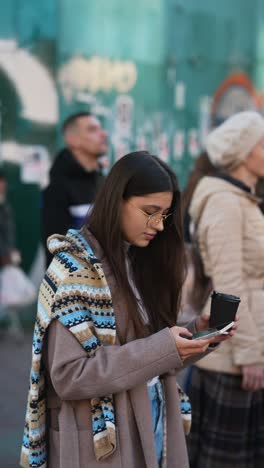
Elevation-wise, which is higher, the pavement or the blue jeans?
the blue jeans

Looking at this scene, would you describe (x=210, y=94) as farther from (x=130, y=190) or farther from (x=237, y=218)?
(x=130, y=190)

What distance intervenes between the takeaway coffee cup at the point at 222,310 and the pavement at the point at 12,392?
2.64 m

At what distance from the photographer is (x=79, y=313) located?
238 cm

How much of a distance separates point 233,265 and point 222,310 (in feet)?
3.42

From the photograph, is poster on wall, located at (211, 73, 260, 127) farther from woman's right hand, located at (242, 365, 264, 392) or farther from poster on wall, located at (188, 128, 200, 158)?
woman's right hand, located at (242, 365, 264, 392)

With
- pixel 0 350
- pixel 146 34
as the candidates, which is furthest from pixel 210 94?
pixel 0 350

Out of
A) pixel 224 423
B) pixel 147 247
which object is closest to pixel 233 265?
pixel 224 423

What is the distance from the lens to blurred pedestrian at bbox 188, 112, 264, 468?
11.9ft

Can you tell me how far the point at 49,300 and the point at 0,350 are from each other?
5577mm

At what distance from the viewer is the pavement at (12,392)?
5110mm

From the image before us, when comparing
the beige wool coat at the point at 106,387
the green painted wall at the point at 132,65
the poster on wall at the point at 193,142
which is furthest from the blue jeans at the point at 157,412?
the poster on wall at the point at 193,142

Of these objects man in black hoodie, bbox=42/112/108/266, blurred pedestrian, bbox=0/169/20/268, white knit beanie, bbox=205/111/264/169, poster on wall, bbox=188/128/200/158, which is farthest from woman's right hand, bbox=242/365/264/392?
poster on wall, bbox=188/128/200/158

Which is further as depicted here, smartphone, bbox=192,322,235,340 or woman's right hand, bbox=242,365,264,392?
woman's right hand, bbox=242,365,264,392

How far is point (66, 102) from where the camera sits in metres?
8.47
